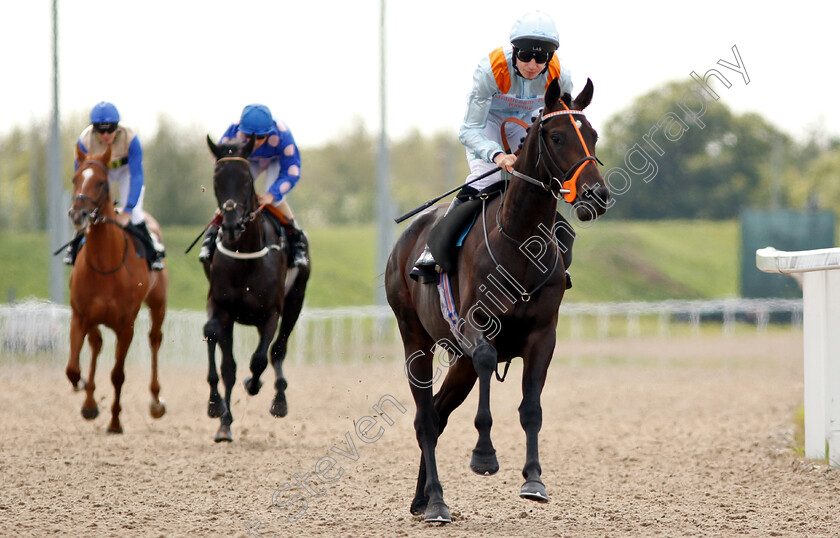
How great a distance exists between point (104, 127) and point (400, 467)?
13.9 feet

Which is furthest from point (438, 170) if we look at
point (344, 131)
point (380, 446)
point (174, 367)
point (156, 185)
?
point (380, 446)

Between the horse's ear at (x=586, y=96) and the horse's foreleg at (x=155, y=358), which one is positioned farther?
the horse's foreleg at (x=155, y=358)

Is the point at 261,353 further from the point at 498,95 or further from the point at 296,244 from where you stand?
the point at 498,95

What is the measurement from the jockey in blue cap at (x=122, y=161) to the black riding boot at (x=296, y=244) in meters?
1.44

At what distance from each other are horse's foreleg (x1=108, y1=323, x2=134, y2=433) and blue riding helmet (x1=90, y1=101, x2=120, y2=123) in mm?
1892

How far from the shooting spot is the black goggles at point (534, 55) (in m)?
5.81

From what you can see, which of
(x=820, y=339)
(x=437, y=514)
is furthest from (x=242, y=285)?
(x=820, y=339)

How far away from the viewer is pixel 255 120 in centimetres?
918

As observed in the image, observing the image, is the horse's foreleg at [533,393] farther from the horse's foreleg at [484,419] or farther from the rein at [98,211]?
the rein at [98,211]

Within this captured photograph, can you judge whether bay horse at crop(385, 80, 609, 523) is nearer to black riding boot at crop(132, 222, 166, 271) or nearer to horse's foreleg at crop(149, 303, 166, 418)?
black riding boot at crop(132, 222, 166, 271)

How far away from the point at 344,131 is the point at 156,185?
1685cm

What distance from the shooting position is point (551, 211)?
5.58m

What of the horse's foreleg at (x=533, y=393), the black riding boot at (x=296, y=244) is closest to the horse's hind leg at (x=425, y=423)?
the horse's foreleg at (x=533, y=393)

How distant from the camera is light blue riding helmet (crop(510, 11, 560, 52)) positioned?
5.72 m
